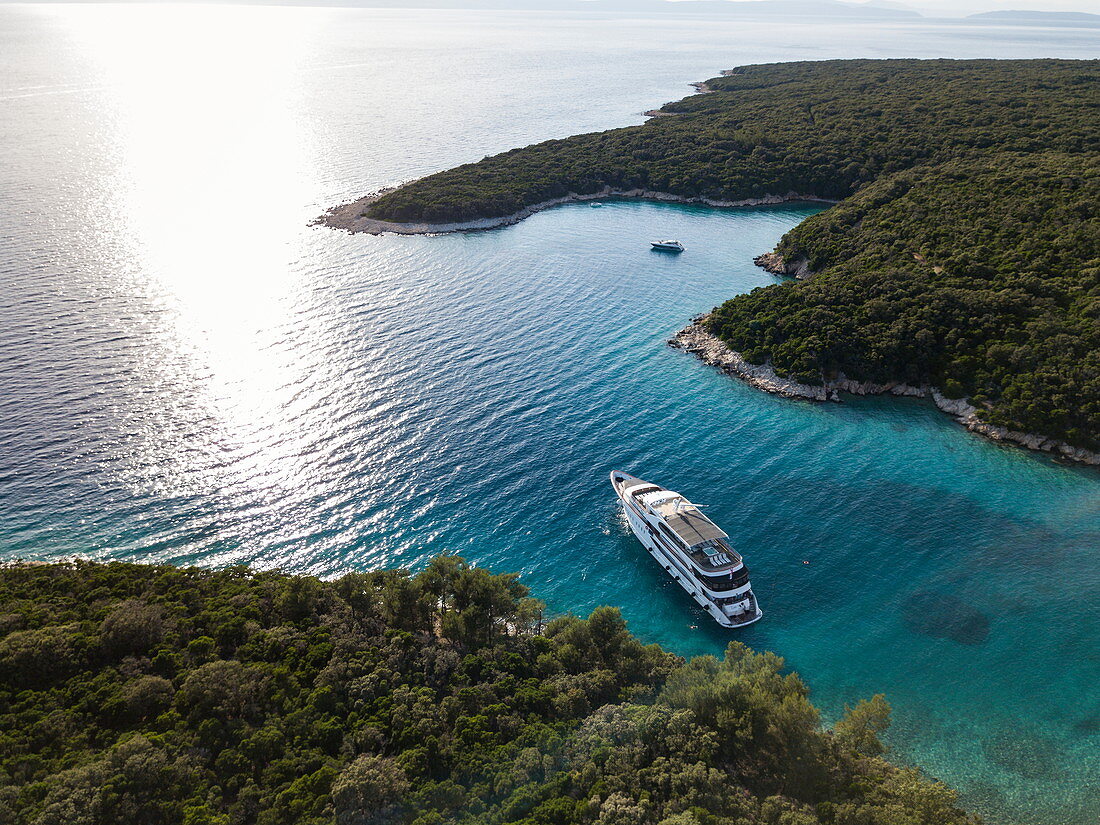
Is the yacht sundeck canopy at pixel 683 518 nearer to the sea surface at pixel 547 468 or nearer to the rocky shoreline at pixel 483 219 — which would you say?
the sea surface at pixel 547 468

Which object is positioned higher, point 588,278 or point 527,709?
point 588,278

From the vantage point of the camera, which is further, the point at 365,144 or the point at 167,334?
the point at 365,144

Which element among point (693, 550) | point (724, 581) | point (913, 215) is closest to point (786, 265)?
point (913, 215)

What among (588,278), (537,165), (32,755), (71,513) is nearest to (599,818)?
(32,755)

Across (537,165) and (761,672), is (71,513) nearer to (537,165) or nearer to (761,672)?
(761,672)

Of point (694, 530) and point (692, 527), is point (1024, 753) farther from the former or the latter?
point (692, 527)
